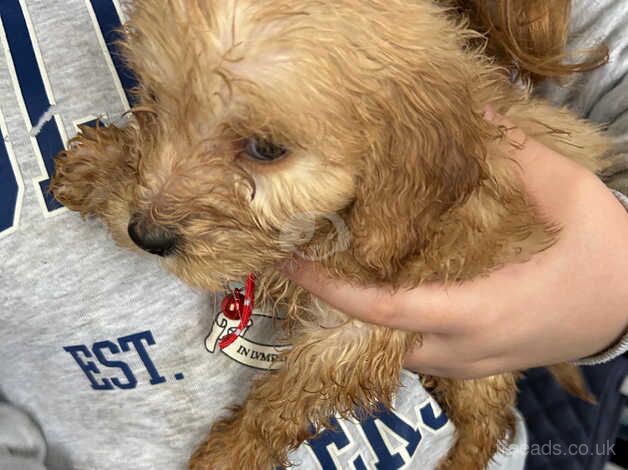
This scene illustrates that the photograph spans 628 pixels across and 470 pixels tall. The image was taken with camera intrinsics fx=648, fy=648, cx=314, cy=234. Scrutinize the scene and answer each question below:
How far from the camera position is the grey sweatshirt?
113 centimetres

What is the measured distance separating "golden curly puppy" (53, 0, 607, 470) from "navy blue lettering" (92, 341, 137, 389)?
0.83 feet

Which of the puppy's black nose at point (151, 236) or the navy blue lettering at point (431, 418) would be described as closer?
the puppy's black nose at point (151, 236)

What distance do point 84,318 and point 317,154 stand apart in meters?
0.57

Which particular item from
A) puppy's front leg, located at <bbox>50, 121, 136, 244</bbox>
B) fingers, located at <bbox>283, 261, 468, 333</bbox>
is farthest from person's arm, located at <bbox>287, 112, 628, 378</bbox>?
puppy's front leg, located at <bbox>50, 121, 136, 244</bbox>

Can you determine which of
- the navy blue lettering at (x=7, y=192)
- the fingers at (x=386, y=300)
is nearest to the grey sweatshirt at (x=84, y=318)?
the navy blue lettering at (x=7, y=192)

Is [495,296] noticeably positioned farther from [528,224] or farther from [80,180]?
[80,180]

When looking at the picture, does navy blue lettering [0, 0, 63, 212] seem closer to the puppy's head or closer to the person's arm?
the puppy's head

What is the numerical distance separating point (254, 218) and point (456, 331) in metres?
0.48

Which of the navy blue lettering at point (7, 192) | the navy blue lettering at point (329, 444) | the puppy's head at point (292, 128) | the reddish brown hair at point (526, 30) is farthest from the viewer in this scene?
the navy blue lettering at point (329, 444)

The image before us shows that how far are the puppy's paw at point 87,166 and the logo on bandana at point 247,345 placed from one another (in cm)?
30

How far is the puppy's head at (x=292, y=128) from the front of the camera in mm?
819

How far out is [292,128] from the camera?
831mm

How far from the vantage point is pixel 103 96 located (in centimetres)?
119

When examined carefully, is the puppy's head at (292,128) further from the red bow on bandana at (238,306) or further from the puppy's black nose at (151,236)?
the red bow on bandana at (238,306)
